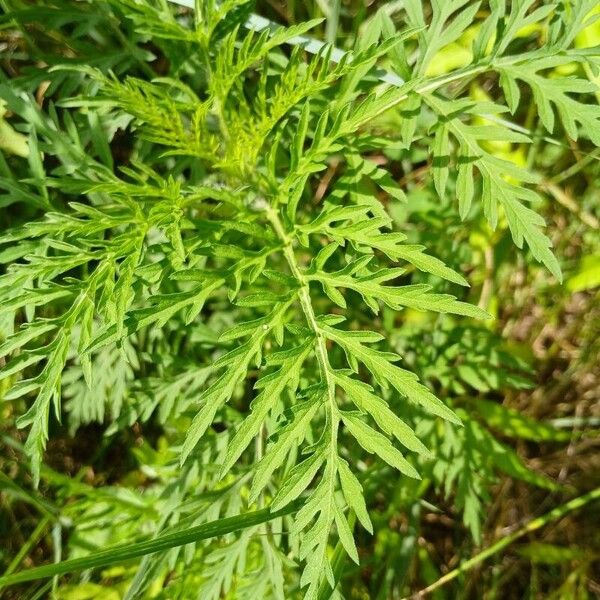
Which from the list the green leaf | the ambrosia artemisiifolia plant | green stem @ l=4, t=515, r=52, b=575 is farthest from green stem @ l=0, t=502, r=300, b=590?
green stem @ l=4, t=515, r=52, b=575

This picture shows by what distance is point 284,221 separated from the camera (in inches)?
75.9

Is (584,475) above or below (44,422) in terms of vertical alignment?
below

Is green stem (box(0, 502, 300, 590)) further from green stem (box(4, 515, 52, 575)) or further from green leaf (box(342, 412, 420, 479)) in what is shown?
green stem (box(4, 515, 52, 575))

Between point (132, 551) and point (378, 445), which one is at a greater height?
point (378, 445)

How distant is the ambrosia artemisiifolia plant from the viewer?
1691mm

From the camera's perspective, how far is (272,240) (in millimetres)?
1926

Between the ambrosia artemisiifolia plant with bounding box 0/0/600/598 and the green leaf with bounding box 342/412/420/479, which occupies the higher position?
the ambrosia artemisiifolia plant with bounding box 0/0/600/598

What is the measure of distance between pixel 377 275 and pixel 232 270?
0.39 meters

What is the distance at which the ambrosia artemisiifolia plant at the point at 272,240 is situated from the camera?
1691 mm

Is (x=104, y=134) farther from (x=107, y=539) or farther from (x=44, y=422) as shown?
(x=107, y=539)

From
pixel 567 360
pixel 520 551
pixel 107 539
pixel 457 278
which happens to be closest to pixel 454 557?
pixel 520 551

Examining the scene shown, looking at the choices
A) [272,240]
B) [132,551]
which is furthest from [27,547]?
[272,240]

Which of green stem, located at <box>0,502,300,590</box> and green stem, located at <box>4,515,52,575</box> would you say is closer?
green stem, located at <box>0,502,300,590</box>

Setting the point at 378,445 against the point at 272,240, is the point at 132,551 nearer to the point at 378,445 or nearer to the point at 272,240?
the point at 378,445
